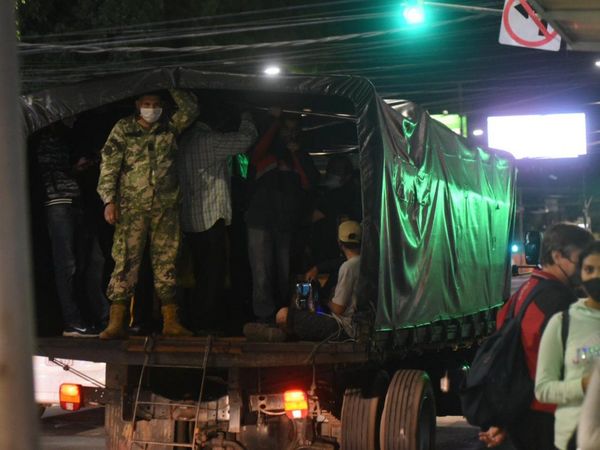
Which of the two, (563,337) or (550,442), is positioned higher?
(563,337)

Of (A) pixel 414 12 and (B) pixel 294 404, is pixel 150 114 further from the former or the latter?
(A) pixel 414 12

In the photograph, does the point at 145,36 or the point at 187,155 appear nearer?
the point at 187,155

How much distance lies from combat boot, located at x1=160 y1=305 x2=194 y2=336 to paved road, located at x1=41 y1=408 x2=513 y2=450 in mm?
2861

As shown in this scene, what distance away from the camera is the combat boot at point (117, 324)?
8703mm

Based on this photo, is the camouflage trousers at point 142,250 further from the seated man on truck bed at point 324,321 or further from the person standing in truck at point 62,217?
the seated man on truck bed at point 324,321

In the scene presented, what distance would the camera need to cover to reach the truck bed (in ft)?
25.8

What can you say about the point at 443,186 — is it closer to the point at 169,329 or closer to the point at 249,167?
the point at 249,167

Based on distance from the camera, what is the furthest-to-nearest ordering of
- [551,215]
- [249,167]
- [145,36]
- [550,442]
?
[551,215] < [145,36] < [249,167] < [550,442]

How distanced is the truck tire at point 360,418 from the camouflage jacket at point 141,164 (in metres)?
2.15

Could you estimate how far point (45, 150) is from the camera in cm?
937

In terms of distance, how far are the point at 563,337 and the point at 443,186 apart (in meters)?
5.40

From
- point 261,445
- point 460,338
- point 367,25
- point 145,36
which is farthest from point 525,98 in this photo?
point 261,445

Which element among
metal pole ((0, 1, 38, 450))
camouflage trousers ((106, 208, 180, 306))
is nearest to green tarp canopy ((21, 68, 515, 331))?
camouflage trousers ((106, 208, 180, 306))

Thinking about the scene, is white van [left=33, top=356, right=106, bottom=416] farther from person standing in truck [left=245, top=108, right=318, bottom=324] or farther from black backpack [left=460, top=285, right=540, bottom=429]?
black backpack [left=460, top=285, right=540, bottom=429]
